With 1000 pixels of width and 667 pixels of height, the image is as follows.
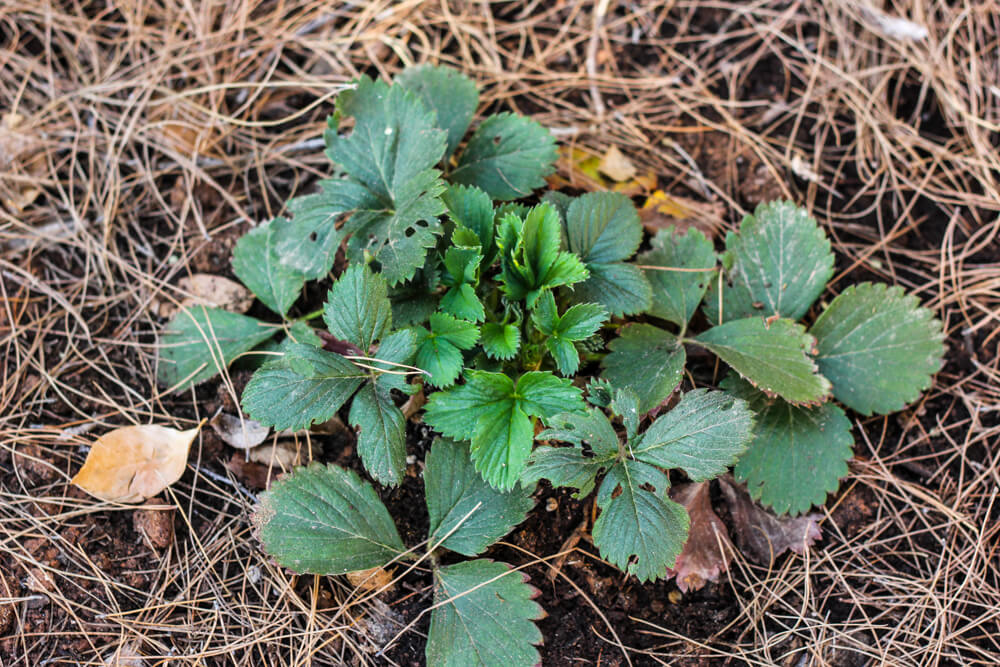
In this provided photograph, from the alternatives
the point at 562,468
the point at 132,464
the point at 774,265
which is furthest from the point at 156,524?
the point at 774,265

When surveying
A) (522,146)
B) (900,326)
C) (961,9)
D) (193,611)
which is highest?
(961,9)

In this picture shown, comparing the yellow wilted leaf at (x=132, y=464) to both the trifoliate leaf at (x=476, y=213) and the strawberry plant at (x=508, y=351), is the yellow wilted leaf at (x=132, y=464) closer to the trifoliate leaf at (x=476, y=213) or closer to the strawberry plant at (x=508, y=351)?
the strawberry plant at (x=508, y=351)

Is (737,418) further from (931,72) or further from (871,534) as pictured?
(931,72)

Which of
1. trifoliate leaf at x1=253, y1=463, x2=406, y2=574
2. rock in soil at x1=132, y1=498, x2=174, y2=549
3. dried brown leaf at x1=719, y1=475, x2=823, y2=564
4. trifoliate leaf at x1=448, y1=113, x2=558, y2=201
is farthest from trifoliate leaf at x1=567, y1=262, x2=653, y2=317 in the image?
rock in soil at x1=132, y1=498, x2=174, y2=549

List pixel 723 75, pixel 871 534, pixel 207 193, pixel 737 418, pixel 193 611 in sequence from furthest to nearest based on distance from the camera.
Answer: pixel 723 75
pixel 207 193
pixel 871 534
pixel 193 611
pixel 737 418

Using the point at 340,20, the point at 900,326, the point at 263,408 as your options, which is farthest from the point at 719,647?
the point at 340,20
